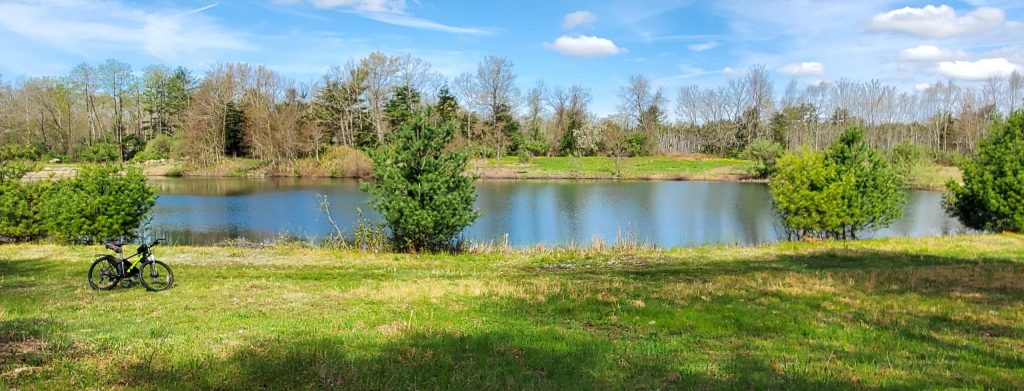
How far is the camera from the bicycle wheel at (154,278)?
423 inches

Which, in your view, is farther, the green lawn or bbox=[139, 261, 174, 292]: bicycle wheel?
the green lawn

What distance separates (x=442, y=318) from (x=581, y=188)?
46.4m

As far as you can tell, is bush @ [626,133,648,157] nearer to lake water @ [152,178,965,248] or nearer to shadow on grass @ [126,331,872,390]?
lake water @ [152,178,965,248]

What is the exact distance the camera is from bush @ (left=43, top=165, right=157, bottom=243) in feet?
65.4

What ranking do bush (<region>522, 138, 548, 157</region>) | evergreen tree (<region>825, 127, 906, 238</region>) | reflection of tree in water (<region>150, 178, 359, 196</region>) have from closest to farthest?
evergreen tree (<region>825, 127, 906, 238</region>) < reflection of tree in water (<region>150, 178, 359, 196</region>) < bush (<region>522, 138, 548, 157</region>)

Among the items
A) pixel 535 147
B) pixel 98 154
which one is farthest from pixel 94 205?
pixel 535 147

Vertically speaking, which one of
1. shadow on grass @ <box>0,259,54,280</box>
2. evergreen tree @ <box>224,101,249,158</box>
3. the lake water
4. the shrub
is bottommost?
the lake water

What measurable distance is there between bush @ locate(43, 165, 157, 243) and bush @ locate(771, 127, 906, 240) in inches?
970

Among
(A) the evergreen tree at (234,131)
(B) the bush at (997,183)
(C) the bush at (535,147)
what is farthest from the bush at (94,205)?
(C) the bush at (535,147)

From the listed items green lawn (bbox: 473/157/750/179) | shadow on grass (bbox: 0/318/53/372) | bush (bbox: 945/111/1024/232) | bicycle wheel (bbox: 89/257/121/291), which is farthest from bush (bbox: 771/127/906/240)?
green lawn (bbox: 473/157/750/179)

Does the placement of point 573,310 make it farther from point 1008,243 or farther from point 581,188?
point 581,188

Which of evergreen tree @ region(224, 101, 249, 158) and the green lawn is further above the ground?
evergreen tree @ region(224, 101, 249, 158)

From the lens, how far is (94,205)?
20.1 meters

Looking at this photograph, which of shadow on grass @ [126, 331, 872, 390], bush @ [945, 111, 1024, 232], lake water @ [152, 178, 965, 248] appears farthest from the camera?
lake water @ [152, 178, 965, 248]
